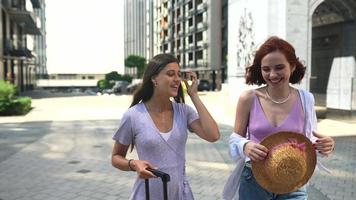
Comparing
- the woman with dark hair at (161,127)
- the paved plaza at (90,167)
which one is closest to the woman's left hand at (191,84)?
the woman with dark hair at (161,127)

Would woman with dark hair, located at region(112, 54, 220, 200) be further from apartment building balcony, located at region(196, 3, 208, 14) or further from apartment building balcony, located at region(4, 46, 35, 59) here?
apartment building balcony, located at region(196, 3, 208, 14)

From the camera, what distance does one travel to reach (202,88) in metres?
51.2

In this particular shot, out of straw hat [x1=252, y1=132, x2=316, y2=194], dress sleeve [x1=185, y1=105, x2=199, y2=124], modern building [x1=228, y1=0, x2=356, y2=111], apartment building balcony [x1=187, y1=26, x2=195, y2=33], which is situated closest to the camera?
straw hat [x1=252, y1=132, x2=316, y2=194]

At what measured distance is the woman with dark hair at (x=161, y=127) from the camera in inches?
Result: 102

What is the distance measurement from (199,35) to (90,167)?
62.8 meters

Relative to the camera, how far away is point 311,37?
58.1ft

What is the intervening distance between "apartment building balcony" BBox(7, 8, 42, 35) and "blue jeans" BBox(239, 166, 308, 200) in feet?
128

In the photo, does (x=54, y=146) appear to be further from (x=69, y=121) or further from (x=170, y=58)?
(x=170, y=58)

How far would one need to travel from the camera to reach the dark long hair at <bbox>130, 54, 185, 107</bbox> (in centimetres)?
265

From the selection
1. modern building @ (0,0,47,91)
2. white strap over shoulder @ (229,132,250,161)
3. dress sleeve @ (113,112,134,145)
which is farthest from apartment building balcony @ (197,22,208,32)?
dress sleeve @ (113,112,134,145)

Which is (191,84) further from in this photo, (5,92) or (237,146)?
(5,92)

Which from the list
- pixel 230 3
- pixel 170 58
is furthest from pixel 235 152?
pixel 230 3

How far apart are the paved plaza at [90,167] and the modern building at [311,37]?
3.63 metres

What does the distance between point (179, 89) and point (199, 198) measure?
374 cm
